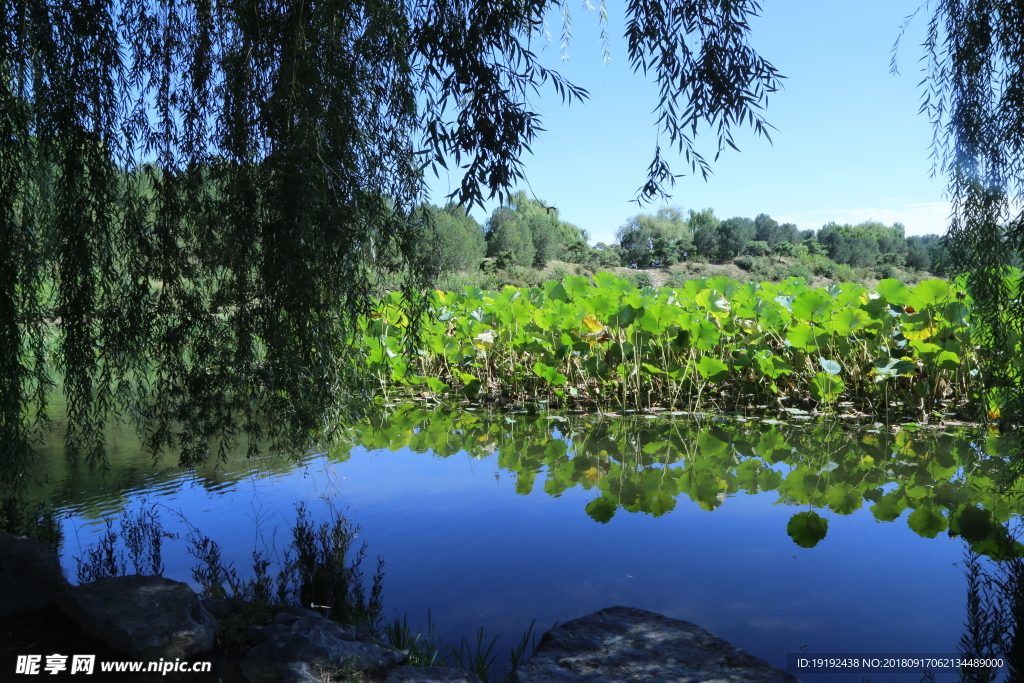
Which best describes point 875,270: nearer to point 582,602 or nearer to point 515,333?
point 515,333

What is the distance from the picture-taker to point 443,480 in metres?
3.57

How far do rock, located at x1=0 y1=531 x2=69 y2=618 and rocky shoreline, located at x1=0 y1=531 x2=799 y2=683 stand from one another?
0.08 meters

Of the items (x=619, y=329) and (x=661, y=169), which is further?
(x=619, y=329)

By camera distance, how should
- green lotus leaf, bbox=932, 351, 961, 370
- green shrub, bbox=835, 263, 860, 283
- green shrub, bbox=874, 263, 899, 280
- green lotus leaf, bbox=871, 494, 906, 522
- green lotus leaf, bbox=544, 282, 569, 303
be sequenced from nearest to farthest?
green lotus leaf, bbox=871, 494, 906, 522
green lotus leaf, bbox=932, 351, 961, 370
green lotus leaf, bbox=544, 282, 569, 303
green shrub, bbox=874, 263, 899, 280
green shrub, bbox=835, 263, 860, 283

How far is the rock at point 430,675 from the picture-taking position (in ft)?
5.54

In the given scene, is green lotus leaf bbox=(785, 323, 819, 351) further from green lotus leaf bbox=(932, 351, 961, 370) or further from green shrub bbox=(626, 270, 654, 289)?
green shrub bbox=(626, 270, 654, 289)

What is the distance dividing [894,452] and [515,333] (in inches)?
107

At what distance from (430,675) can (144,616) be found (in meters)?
0.72

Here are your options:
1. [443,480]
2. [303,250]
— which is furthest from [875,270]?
[303,250]

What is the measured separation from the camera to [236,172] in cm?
218

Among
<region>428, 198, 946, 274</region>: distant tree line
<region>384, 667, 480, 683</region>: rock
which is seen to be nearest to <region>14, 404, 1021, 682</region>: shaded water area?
<region>384, 667, 480, 683</region>: rock

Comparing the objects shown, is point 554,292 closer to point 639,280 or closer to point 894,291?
point 894,291

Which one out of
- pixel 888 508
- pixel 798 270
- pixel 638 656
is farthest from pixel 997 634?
pixel 798 270

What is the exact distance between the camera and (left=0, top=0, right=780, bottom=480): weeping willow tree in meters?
2.12
